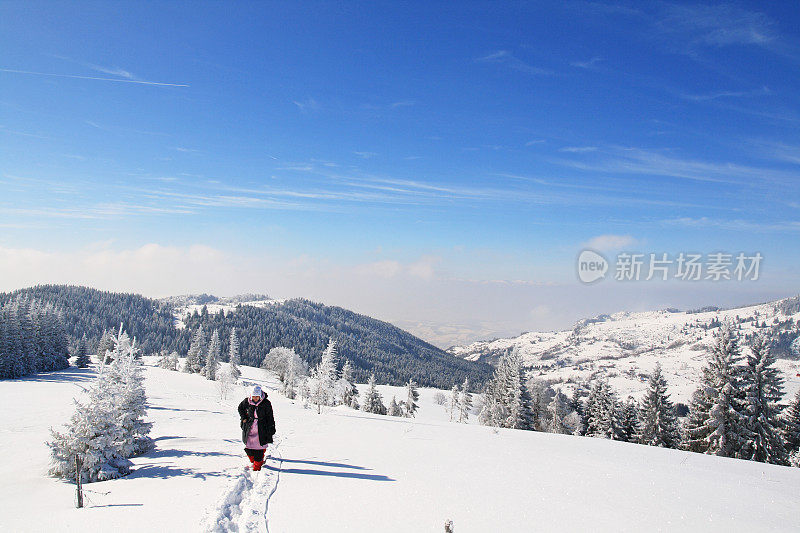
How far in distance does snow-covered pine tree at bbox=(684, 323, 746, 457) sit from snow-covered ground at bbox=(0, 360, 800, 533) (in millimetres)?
10680

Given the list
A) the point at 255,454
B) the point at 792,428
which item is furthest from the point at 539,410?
the point at 255,454

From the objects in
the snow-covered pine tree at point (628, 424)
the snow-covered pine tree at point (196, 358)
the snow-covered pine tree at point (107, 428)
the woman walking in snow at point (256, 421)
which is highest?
the woman walking in snow at point (256, 421)

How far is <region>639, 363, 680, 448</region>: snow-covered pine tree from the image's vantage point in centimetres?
3591

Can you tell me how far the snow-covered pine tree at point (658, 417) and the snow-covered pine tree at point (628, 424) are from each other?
10.5ft

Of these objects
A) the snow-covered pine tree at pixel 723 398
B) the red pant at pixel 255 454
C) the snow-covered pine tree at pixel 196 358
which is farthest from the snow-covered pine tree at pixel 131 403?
the snow-covered pine tree at pixel 196 358

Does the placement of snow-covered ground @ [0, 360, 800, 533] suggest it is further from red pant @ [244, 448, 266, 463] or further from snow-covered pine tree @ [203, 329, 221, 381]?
snow-covered pine tree @ [203, 329, 221, 381]

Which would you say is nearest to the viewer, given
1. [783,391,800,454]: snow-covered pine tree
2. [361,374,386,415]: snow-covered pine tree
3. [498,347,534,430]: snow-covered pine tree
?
[783,391,800,454]: snow-covered pine tree

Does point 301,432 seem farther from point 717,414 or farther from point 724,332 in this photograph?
point 724,332

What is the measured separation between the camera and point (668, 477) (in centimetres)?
1350

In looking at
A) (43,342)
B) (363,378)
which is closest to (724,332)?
(43,342)

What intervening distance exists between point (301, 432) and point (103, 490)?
1034 cm

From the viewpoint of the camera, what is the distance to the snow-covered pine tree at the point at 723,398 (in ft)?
86.3

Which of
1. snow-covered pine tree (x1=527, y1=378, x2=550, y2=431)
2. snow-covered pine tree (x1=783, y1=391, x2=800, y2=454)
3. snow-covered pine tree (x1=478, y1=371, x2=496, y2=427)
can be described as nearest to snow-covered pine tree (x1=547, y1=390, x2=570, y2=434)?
snow-covered pine tree (x1=527, y1=378, x2=550, y2=431)

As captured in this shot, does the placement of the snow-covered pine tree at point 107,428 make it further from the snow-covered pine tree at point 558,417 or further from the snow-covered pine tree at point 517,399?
the snow-covered pine tree at point 558,417
